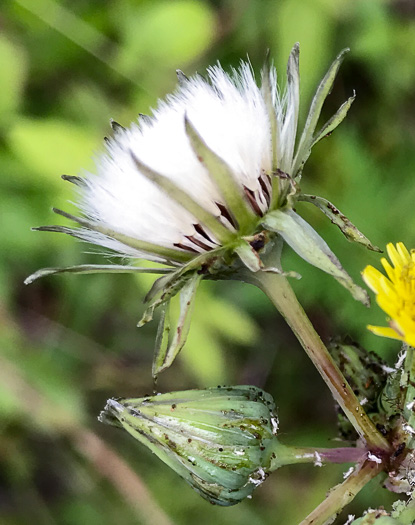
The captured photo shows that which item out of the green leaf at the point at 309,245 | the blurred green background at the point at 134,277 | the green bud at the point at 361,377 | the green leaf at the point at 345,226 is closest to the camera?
the green leaf at the point at 309,245

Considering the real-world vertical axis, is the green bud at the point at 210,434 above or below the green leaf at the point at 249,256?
below

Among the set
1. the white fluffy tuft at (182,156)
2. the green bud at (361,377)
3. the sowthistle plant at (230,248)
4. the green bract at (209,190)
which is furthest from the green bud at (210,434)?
the white fluffy tuft at (182,156)

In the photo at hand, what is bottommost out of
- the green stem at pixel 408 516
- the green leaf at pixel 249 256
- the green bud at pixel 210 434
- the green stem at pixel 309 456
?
the green stem at pixel 408 516

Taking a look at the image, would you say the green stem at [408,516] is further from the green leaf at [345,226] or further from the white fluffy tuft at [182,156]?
the white fluffy tuft at [182,156]

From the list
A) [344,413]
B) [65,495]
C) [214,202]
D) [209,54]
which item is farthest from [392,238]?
[65,495]

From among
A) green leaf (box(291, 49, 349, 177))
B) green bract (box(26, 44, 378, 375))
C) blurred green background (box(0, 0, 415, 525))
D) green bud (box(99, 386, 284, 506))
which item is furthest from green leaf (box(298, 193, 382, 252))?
blurred green background (box(0, 0, 415, 525))

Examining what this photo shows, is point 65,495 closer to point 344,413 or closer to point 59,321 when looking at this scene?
point 59,321

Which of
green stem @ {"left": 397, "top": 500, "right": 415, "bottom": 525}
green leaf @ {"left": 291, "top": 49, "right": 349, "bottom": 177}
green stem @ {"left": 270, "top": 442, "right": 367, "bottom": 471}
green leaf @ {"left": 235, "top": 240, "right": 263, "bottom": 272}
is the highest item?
green leaf @ {"left": 291, "top": 49, "right": 349, "bottom": 177}

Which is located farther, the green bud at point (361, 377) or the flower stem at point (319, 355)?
the green bud at point (361, 377)

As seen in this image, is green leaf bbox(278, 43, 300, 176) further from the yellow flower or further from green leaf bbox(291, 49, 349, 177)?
the yellow flower
